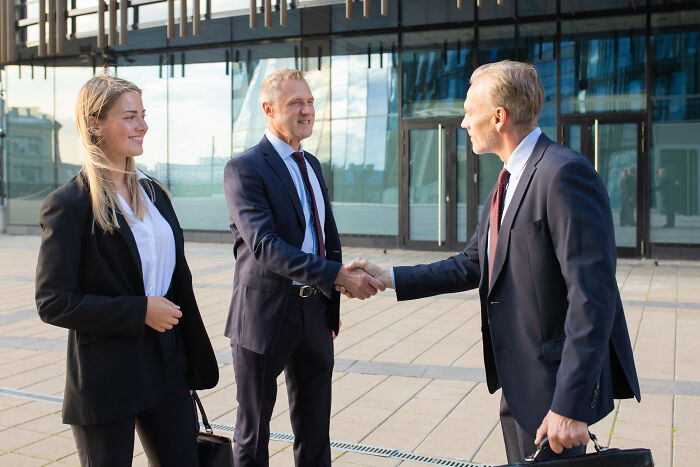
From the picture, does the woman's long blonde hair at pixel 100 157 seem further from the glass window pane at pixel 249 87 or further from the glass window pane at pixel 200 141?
the glass window pane at pixel 200 141

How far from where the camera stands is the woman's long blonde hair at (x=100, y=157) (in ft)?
7.97

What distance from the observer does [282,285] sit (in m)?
3.13

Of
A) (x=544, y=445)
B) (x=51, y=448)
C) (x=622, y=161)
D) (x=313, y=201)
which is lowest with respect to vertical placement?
(x=51, y=448)

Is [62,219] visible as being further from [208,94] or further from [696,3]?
[208,94]

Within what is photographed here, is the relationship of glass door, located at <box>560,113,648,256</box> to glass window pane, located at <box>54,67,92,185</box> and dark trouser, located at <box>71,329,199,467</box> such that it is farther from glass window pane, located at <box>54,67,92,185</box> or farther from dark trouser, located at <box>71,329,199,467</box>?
glass window pane, located at <box>54,67,92,185</box>

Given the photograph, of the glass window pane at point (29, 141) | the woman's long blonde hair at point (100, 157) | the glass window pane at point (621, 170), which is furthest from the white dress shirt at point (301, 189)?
the glass window pane at point (29, 141)

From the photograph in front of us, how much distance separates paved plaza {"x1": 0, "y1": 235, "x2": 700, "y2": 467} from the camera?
4.15 metres

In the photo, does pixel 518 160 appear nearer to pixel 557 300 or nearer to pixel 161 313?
pixel 557 300

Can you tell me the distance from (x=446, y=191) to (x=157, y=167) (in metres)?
7.03

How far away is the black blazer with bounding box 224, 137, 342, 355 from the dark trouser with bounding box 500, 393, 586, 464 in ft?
2.88

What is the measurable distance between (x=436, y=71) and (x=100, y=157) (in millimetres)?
12466

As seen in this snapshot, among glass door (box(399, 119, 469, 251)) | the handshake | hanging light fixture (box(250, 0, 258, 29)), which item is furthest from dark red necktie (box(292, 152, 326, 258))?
glass door (box(399, 119, 469, 251))

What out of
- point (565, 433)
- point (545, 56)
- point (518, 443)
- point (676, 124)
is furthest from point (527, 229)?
point (545, 56)

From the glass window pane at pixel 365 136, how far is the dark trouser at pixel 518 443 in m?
12.2
